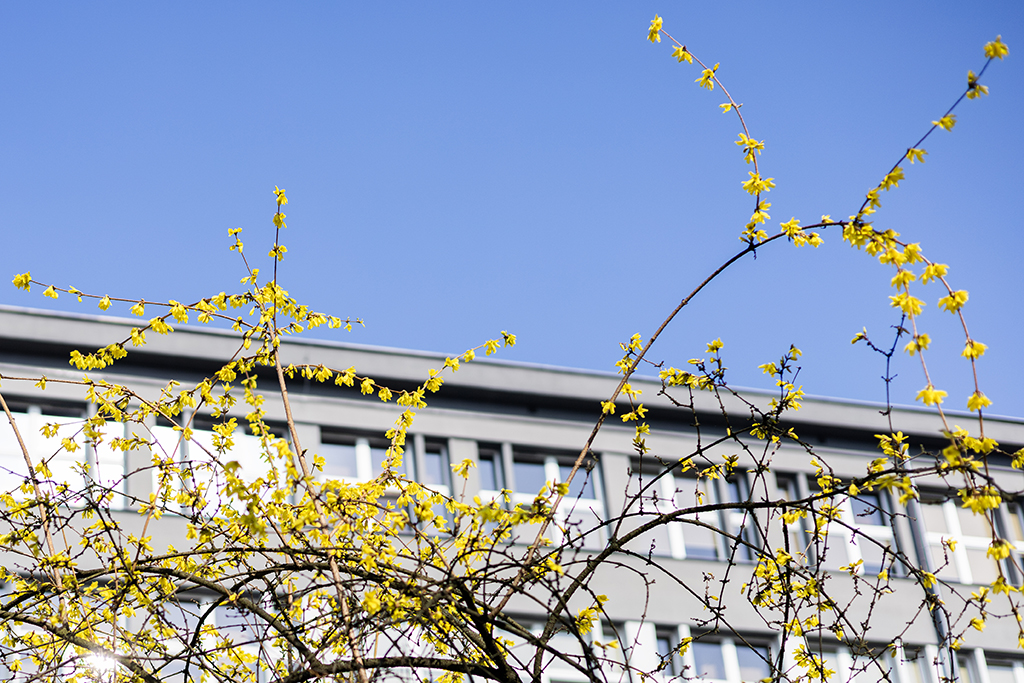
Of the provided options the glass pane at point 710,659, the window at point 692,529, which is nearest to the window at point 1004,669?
the window at point 692,529

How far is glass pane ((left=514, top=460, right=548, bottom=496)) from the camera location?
18.8 m

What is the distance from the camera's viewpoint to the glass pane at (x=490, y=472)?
18.6 metres

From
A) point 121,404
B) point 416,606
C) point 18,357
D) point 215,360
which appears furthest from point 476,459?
point 416,606

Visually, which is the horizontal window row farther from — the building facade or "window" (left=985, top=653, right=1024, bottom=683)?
"window" (left=985, top=653, right=1024, bottom=683)

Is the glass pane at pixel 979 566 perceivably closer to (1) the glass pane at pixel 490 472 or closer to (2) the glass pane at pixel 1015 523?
(2) the glass pane at pixel 1015 523

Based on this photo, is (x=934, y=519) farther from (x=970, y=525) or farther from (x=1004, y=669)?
(x=1004, y=669)

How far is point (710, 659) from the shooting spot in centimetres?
1800

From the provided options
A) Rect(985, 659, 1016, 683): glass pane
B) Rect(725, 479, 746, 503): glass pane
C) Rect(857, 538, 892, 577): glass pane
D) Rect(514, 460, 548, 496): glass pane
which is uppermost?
Rect(514, 460, 548, 496): glass pane

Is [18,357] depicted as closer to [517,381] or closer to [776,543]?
[517,381]

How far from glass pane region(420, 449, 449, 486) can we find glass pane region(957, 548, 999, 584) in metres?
9.00

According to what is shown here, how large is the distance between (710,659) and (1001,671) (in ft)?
17.0

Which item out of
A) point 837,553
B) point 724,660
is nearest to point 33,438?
point 724,660

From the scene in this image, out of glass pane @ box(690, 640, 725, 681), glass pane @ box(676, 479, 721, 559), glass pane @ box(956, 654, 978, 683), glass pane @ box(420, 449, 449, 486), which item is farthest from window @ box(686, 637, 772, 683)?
glass pane @ box(420, 449, 449, 486)

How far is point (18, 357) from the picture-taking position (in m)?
17.3
